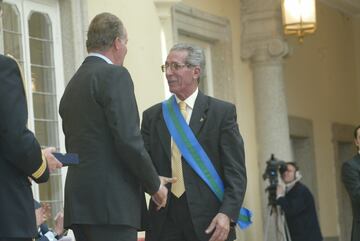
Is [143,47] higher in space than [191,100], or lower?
higher

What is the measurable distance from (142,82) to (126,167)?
5330 mm

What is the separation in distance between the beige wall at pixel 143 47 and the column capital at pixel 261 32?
2.88 metres

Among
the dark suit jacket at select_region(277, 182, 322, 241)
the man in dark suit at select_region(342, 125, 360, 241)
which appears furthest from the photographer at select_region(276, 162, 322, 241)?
the man in dark suit at select_region(342, 125, 360, 241)

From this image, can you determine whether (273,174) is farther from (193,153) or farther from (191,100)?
(193,153)

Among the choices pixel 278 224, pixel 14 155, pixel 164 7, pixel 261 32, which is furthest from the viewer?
pixel 261 32

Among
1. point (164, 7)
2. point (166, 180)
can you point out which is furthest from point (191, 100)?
point (164, 7)

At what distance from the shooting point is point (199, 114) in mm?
6996

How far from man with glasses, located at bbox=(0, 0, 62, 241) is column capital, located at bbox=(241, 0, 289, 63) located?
926cm

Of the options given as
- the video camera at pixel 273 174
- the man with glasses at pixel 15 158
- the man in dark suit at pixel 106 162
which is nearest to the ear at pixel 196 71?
the man in dark suit at pixel 106 162

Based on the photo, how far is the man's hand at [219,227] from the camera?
664cm

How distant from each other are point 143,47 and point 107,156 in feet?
17.8

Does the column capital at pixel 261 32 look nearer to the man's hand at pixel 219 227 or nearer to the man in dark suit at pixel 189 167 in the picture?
the man in dark suit at pixel 189 167

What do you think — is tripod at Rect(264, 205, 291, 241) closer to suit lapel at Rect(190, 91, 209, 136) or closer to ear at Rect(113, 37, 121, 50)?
suit lapel at Rect(190, 91, 209, 136)

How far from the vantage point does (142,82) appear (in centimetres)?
1126
